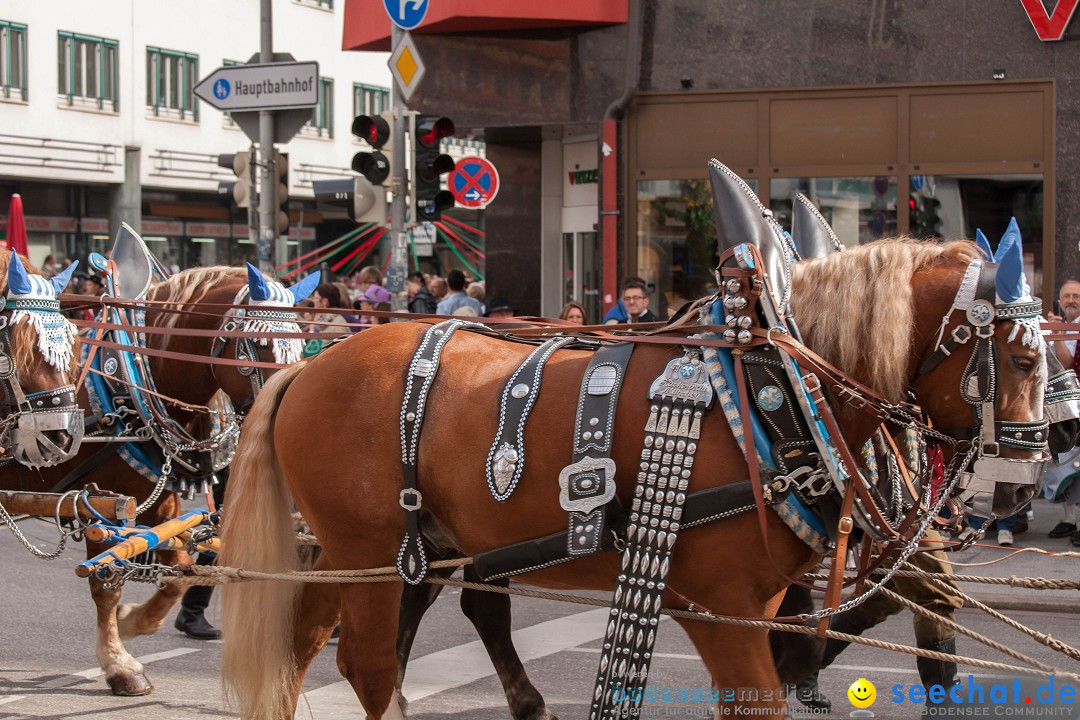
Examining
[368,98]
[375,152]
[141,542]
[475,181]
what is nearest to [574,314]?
[375,152]

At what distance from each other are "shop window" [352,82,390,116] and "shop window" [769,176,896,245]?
24.3 metres

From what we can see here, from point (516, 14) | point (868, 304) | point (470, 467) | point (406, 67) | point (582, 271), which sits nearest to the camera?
point (868, 304)

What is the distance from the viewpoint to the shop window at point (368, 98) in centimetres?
3666

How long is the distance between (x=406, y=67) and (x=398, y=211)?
1171mm

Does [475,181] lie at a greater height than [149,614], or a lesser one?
greater

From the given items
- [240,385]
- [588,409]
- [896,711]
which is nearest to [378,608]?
[588,409]

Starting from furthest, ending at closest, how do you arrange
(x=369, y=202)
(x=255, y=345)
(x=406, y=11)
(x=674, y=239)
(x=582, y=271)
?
(x=582, y=271) < (x=674, y=239) < (x=369, y=202) < (x=406, y=11) < (x=255, y=345)

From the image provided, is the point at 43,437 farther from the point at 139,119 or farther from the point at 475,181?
the point at 139,119

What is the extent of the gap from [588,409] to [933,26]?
10119 millimetres

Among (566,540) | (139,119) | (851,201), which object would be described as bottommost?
(566,540)

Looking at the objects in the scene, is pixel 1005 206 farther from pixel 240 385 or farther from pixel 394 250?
Answer: pixel 240 385

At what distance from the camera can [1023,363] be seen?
3.82 m

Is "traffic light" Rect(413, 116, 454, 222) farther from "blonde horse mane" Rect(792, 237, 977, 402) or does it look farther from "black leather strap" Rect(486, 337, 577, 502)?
"blonde horse mane" Rect(792, 237, 977, 402)

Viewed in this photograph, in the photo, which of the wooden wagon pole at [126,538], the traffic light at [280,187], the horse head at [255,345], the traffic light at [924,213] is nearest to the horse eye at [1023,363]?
the wooden wagon pole at [126,538]
